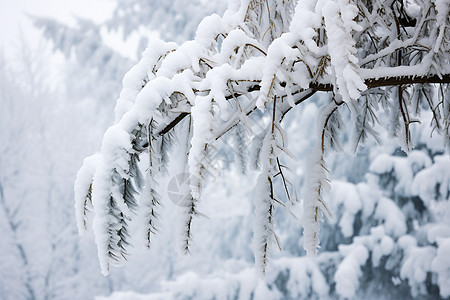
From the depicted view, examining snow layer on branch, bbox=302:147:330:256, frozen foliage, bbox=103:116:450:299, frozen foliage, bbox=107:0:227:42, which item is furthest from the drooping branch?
frozen foliage, bbox=107:0:227:42

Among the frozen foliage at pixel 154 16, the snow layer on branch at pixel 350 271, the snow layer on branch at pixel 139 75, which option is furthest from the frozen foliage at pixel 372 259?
the snow layer on branch at pixel 139 75

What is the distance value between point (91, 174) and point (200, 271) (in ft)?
23.9

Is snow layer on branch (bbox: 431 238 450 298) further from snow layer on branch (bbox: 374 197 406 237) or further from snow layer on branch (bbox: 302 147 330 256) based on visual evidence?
snow layer on branch (bbox: 302 147 330 256)

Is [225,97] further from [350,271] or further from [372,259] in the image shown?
[372,259]

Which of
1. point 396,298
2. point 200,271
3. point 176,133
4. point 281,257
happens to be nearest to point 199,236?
point 200,271

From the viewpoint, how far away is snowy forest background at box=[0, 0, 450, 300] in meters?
4.68

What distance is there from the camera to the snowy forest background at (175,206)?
468 centimetres

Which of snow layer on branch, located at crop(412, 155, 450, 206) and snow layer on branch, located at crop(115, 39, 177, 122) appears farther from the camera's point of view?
snow layer on branch, located at crop(412, 155, 450, 206)

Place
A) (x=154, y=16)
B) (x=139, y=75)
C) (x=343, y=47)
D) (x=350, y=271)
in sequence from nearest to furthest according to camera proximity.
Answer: (x=343, y=47) → (x=139, y=75) → (x=350, y=271) → (x=154, y=16)

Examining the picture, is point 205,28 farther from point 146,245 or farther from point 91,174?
point 146,245

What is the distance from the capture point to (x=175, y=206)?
1.24 m

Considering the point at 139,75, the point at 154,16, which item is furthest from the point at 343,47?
the point at 154,16

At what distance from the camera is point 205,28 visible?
1223 mm

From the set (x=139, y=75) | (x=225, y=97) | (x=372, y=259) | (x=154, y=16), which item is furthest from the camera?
(x=154, y=16)
